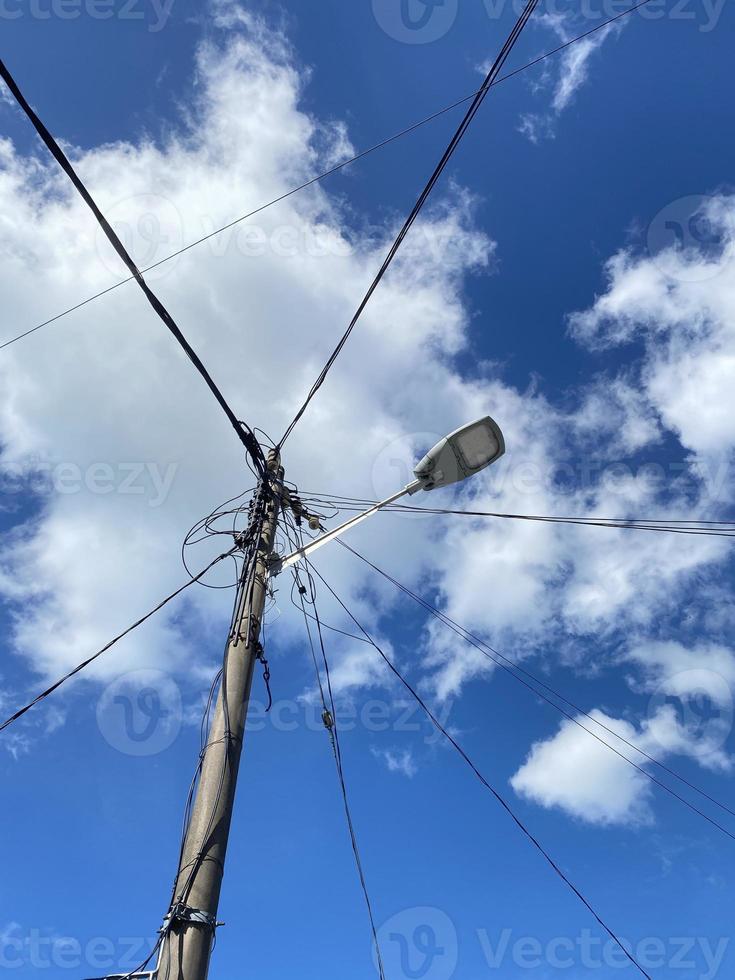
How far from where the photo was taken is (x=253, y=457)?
20.3ft

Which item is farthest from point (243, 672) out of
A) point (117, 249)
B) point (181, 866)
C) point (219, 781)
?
point (117, 249)

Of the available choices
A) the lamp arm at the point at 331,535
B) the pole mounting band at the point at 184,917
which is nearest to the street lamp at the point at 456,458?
the lamp arm at the point at 331,535

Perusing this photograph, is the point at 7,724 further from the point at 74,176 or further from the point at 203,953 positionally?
the point at 74,176

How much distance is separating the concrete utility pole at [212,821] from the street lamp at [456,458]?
35.1 inches

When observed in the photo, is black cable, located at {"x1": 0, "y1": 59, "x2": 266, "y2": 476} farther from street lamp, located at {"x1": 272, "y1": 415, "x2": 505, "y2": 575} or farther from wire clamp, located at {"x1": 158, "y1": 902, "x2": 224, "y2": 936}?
wire clamp, located at {"x1": 158, "y1": 902, "x2": 224, "y2": 936}

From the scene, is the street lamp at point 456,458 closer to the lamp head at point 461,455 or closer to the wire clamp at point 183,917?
the lamp head at point 461,455

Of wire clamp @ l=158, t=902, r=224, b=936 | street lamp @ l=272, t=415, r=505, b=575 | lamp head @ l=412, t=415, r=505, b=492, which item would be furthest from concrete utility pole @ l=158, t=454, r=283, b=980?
lamp head @ l=412, t=415, r=505, b=492

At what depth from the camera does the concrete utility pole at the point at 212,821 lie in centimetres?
335

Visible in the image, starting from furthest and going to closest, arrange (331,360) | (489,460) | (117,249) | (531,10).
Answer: (331,360), (489,460), (531,10), (117,249)

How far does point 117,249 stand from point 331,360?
10.8 ft

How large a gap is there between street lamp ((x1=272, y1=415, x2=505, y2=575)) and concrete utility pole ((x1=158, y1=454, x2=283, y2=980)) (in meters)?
0.89

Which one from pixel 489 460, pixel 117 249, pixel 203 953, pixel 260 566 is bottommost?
pixel 203 953

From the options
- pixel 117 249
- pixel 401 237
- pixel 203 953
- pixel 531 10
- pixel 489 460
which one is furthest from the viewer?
pixel 401 237

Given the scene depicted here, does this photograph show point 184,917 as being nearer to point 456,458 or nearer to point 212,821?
point 212,821
